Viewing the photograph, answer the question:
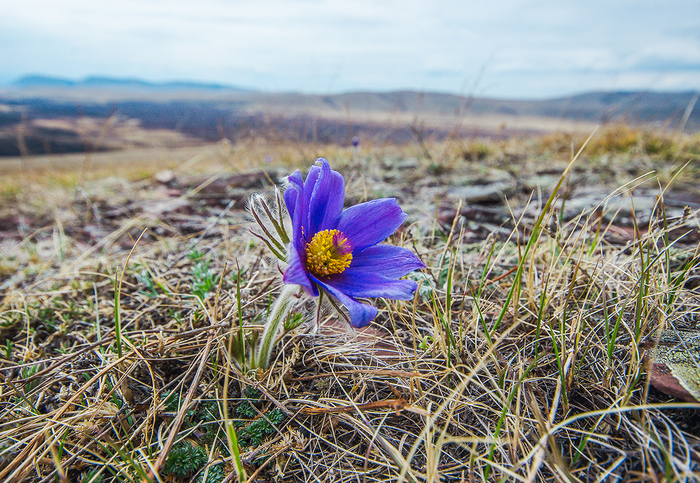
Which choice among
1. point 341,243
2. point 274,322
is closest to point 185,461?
point 274,322

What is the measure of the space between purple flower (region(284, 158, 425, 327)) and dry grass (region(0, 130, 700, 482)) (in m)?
0.18

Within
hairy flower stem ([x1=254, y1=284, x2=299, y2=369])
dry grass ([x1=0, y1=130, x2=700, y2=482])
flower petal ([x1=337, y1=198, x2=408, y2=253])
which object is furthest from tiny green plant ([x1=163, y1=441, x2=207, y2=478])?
flower petal ([x1=337, y1=198, x2=408, y2=253])

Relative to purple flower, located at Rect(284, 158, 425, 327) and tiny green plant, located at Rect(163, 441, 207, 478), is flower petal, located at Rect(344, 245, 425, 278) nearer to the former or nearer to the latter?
purple flower, located at Rect(284, 158, 425, 327)

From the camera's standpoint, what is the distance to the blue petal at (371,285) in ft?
4.12

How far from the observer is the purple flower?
1.29 metres

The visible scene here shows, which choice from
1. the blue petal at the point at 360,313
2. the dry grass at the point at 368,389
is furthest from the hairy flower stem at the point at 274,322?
the blue petal at the point at 360,313

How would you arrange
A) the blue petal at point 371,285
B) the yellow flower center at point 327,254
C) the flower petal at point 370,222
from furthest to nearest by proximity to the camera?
the flower petal at point 370,222
the yellow flower center at point 327,254
the blue petal at point 371,285

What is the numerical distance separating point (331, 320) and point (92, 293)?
1474mm

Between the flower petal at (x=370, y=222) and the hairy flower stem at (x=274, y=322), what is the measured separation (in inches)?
13.1

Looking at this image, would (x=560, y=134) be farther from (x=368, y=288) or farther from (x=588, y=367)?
(x=368, y=288)

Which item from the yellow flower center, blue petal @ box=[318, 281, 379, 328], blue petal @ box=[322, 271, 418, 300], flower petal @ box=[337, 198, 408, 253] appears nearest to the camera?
blue petal @ box=[318, 281, 379, 328]

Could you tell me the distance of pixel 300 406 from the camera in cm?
148

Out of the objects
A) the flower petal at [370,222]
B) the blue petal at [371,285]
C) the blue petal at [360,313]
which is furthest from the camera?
the flower petal at [370,222]

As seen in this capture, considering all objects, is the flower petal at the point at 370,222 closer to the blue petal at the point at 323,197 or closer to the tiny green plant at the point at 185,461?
the blue petal at the point at 323,197
